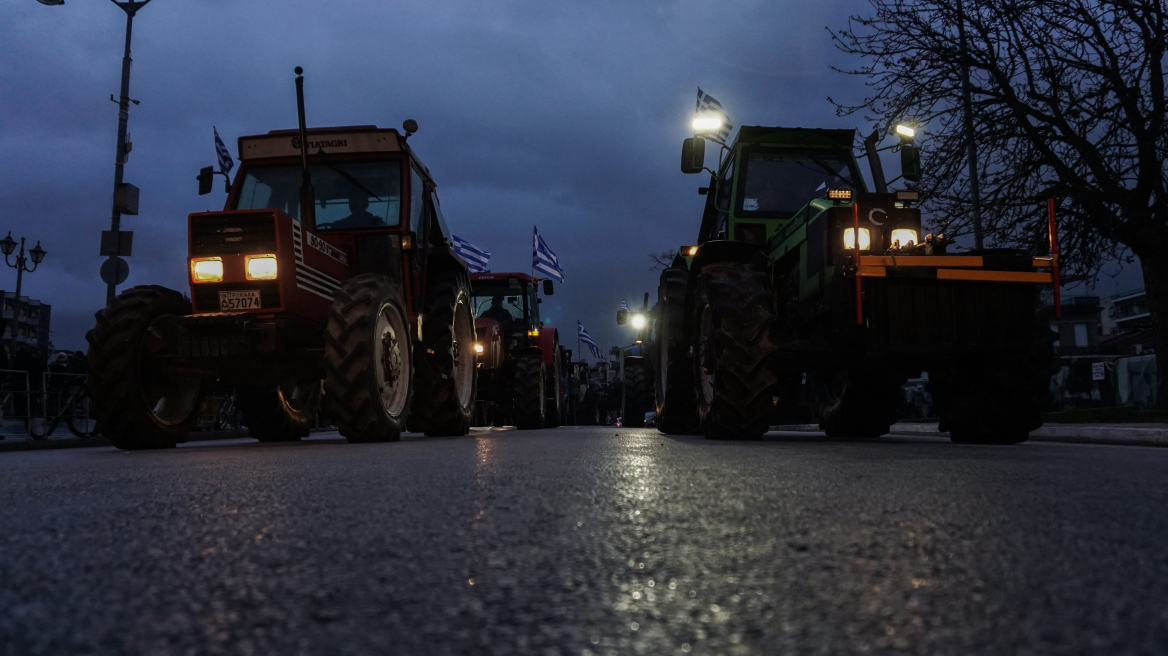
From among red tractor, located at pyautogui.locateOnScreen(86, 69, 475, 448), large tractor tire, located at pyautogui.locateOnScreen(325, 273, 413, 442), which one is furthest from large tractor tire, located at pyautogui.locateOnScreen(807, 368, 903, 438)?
large tractor tire, located at pyautogui.locateOnScreen(325, 273, 413, 442)

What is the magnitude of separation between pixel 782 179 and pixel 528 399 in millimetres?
6554

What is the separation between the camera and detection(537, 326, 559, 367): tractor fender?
15.6 meters

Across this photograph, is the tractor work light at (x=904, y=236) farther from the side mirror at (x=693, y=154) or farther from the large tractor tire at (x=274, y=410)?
the large tractor tire at (x=274, y=410)

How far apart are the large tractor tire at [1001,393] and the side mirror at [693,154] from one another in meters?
2.73

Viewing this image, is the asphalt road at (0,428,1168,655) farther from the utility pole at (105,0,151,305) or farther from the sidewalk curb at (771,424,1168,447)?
the utility pole at (105,0,151,305)

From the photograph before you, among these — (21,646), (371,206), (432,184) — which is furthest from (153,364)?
(21,646)

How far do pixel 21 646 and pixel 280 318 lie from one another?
567 centimetres

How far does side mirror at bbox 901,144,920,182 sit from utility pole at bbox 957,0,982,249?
610cm

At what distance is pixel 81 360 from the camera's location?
13227 millimetres

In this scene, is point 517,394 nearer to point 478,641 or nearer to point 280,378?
point 280,378

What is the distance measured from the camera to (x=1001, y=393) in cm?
647

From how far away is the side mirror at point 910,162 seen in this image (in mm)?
7521

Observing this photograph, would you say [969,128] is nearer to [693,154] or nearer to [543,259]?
[693,154]

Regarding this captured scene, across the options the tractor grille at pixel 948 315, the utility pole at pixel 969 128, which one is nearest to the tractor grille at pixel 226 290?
the tractor grille at pixel 948 315
